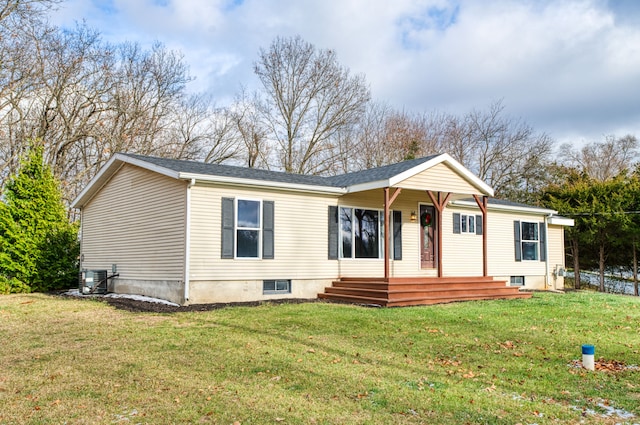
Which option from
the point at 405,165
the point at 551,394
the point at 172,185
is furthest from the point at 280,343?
the point at 405,165

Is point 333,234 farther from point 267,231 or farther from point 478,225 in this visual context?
point 478,225

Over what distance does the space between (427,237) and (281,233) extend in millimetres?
5244

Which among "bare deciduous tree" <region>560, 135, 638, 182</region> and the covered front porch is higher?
"bare deciduous tree" <region>560, 135, 638, 182</region>

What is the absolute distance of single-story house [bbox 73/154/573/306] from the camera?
476 inches

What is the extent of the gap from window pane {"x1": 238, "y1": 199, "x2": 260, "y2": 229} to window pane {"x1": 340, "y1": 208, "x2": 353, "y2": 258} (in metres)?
2.70

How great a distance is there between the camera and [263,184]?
12773mm

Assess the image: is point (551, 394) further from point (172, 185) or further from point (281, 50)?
point (281, 50)

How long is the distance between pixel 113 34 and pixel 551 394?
974 inches

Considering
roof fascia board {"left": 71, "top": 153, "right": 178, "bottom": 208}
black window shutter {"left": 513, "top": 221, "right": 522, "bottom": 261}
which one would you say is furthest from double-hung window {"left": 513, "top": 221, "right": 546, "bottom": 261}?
roof fascia board {"left": 71, "top": 153, "right": 178, "bottom": 208}

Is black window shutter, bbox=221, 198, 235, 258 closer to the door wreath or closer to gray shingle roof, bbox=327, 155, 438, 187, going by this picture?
gray shingle roof, bbox=327, 155, 438, 187

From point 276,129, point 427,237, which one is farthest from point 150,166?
point 276,129

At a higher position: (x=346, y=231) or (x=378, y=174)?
(x=378, y=174)

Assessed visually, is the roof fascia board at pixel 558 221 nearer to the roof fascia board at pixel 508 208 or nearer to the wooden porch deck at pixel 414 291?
the roof fascia board at pixel 508 208

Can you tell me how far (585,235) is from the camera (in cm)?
2256
